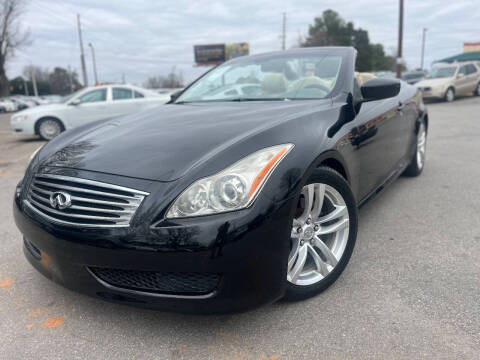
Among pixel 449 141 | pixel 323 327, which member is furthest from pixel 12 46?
pixel 323 327

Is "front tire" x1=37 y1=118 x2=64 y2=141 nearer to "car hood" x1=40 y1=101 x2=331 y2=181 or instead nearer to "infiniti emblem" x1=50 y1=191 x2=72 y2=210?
"car hood" x1=40 y1=101 x2=331 y2=181

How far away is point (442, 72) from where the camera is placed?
53.7 feet

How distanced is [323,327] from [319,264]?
1.13 ft

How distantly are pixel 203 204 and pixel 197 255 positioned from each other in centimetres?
22

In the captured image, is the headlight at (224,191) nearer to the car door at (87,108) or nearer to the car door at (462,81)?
Result: the car door at (87,108)

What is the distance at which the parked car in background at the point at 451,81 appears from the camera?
1550 centimetres

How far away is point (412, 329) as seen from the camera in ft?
6.10

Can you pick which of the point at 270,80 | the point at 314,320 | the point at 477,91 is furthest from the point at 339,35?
the point at 314,320

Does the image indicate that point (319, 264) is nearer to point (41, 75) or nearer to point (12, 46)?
point (12, 46)

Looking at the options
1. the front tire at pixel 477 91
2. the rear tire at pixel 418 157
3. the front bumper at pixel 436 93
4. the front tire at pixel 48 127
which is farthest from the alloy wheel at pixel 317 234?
the front tire at pixel 477 91

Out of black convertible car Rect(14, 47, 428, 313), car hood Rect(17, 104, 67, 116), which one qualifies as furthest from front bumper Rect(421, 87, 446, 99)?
black convertible car Rect(14, 47, 428, 313)

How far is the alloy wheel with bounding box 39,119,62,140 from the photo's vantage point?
933 cm

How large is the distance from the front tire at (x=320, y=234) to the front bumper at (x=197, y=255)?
217mm

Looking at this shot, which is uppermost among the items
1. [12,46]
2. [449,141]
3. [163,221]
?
[12,46]
